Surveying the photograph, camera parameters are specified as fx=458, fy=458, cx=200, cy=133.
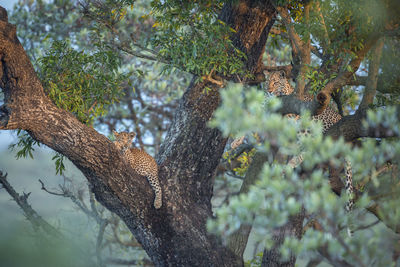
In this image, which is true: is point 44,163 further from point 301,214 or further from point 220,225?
point 220,225

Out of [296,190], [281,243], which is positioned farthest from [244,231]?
[296,190]

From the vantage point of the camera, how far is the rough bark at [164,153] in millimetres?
3627

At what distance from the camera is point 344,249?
2.40 m

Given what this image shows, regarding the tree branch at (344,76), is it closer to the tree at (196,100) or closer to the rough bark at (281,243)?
the tree at (196,100)

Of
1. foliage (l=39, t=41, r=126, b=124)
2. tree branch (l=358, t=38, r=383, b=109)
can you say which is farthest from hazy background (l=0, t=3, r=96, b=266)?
tree branch (l=358, t=38, r=383, b=109)

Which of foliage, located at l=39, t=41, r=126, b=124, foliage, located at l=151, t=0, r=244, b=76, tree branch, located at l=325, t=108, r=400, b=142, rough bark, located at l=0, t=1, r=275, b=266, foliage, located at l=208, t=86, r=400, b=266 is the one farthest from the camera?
foliage, located at l=39, t=41, r=126, b=124

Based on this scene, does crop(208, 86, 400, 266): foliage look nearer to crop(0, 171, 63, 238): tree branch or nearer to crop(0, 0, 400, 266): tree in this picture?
crop(0, 0, 400, 266): tree

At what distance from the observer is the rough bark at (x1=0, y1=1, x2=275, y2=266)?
3627mm

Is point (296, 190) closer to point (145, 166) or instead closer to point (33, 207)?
point (145, 166)

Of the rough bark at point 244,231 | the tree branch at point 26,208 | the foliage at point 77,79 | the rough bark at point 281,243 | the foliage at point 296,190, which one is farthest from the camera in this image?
the tree branch at point 26,208

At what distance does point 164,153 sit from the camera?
15.5 ft

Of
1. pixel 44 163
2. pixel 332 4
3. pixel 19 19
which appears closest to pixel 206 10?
pixel 332 4

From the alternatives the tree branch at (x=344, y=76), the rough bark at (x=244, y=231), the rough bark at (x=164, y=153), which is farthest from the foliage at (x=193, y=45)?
the rough bark at (x=244, y=231)

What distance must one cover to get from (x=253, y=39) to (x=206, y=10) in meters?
0.67
